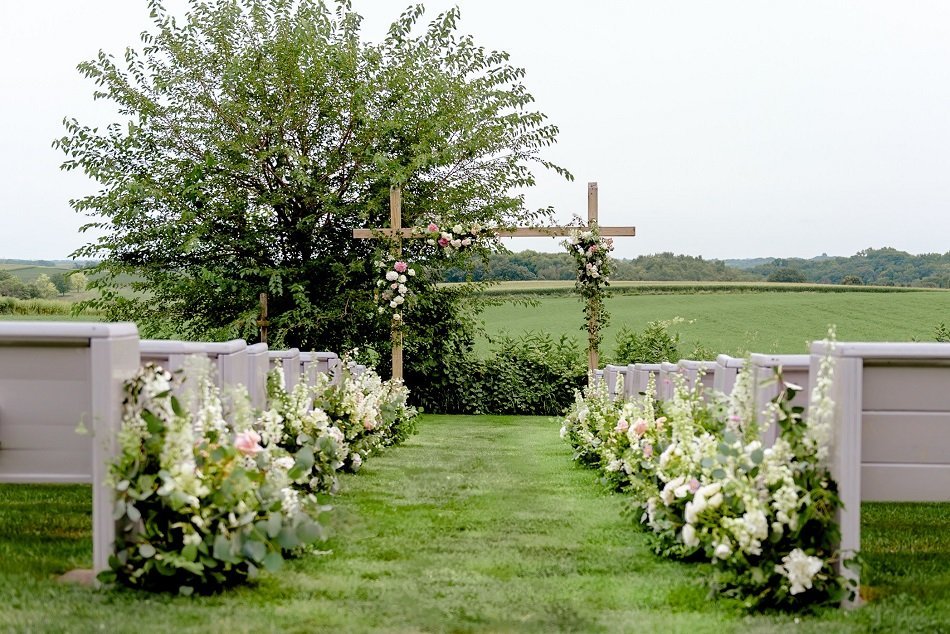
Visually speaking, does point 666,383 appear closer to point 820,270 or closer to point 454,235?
point 454,235

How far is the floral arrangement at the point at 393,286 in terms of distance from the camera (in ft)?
38.4

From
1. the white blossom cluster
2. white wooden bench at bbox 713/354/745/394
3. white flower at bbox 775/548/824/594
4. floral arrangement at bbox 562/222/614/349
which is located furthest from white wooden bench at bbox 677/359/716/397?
floral arrangement at bbox 562/222/614/349

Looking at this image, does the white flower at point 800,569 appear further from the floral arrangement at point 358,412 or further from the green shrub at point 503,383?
the green shrub at point 503,383

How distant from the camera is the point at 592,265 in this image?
456 inches

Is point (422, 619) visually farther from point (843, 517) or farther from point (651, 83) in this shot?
point (651, 83)

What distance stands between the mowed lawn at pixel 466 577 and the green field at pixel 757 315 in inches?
472

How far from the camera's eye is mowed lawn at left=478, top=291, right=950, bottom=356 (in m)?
19.4

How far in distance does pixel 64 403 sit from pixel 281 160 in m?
11.7

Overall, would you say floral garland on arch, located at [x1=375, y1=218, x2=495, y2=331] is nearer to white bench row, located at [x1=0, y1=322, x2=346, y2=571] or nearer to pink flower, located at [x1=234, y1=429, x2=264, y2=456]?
pink flower, located at [x1=234, y1=429, x2=264, y2=456]

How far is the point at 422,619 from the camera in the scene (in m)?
3.19

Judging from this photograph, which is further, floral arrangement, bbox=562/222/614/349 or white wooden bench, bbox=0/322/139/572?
floral arrangement, bbox=562/222/614/349

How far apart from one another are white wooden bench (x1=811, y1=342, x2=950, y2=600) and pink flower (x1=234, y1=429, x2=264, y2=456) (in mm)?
2073

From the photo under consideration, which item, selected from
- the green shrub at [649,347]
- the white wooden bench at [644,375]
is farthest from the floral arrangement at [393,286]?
the white wooden bench at [644,375]

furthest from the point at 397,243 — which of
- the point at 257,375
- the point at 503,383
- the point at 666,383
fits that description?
the point at 257,375
